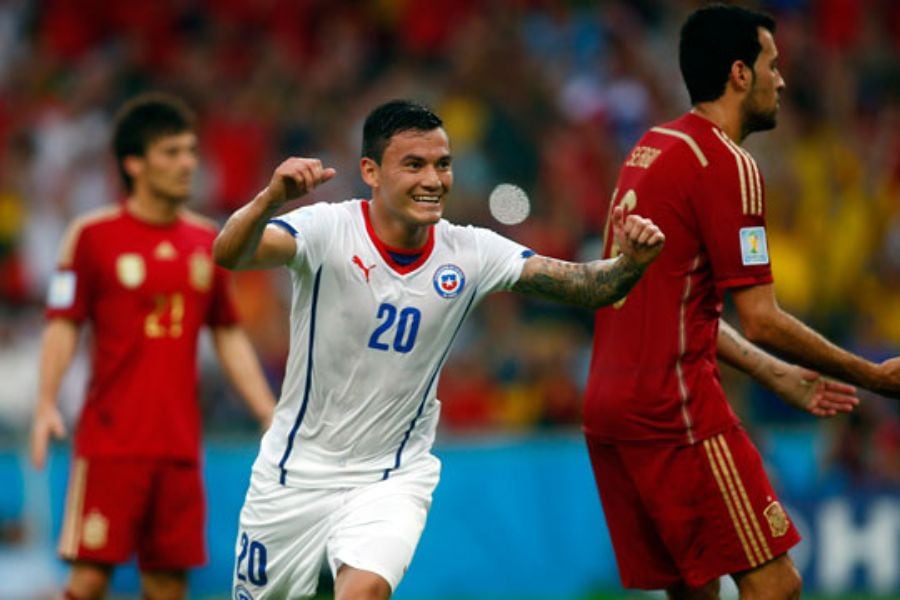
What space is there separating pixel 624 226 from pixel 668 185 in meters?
0.74

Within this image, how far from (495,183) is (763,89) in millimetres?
7933

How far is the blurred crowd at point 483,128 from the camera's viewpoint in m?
13.9

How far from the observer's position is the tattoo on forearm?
639 cm

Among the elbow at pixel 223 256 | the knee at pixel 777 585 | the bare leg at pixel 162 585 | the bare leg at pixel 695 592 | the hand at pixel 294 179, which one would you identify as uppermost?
the hand at pixel 294 179

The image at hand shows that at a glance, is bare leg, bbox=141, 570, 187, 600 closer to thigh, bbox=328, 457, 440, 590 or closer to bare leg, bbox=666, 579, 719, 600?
thigh, bbox=328, 457, 440, 590

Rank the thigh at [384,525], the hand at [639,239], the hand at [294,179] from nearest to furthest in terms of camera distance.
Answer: the hand at [294,179] → the hand at [639,239] → the thigh at [384,525]

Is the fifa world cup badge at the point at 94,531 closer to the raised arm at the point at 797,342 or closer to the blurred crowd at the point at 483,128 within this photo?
the raised arm at the point at 797,342

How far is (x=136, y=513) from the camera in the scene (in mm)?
8688

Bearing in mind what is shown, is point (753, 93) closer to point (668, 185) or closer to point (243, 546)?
point (668, 185)

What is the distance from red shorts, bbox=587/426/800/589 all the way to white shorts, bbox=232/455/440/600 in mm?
868

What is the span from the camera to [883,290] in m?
14.4

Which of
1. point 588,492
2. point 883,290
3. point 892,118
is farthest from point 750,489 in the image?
point 892,118

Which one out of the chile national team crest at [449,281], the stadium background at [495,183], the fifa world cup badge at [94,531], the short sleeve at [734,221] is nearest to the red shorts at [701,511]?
the short sleeve at [734,221]

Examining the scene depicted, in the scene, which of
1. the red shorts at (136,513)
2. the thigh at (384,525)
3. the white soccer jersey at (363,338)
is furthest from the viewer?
the red shorts at (136,513)
